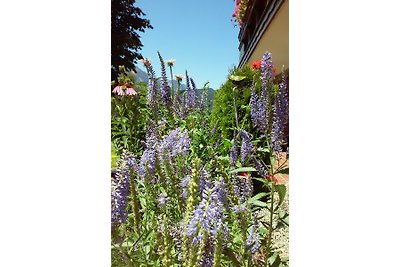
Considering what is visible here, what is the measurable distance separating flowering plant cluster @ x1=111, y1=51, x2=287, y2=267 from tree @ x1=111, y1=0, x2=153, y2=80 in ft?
0.56

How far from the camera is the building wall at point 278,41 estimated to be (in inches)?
58.4

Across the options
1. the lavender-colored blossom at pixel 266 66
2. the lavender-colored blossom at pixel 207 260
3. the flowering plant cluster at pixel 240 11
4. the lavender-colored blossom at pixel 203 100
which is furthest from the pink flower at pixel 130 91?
the lavender-colored blossom at pixel 207 260

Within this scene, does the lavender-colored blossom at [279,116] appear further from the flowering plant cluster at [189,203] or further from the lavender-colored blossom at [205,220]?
the lavender-colored blossom at [205,220]

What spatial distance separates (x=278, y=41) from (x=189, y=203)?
2.67 feet

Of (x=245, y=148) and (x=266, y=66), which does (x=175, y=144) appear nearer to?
(x=245, y=148)

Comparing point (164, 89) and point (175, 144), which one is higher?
point (164, 89)

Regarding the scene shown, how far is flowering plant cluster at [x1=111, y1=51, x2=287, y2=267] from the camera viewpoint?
98 centimetres

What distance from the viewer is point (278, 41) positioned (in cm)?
153

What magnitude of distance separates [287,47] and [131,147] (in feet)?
2.19

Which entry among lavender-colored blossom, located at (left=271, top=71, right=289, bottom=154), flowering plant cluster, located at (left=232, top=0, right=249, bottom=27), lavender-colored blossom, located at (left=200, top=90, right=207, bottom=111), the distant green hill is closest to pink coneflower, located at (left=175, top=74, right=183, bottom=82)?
the distant green hill

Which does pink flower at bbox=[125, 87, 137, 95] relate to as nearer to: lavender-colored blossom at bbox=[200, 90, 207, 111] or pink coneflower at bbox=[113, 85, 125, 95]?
pink coneflower at bbox=[113, 85, 125, 95]

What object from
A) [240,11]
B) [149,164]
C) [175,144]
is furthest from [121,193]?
[240,11]

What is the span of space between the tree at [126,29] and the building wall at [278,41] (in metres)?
0.43
